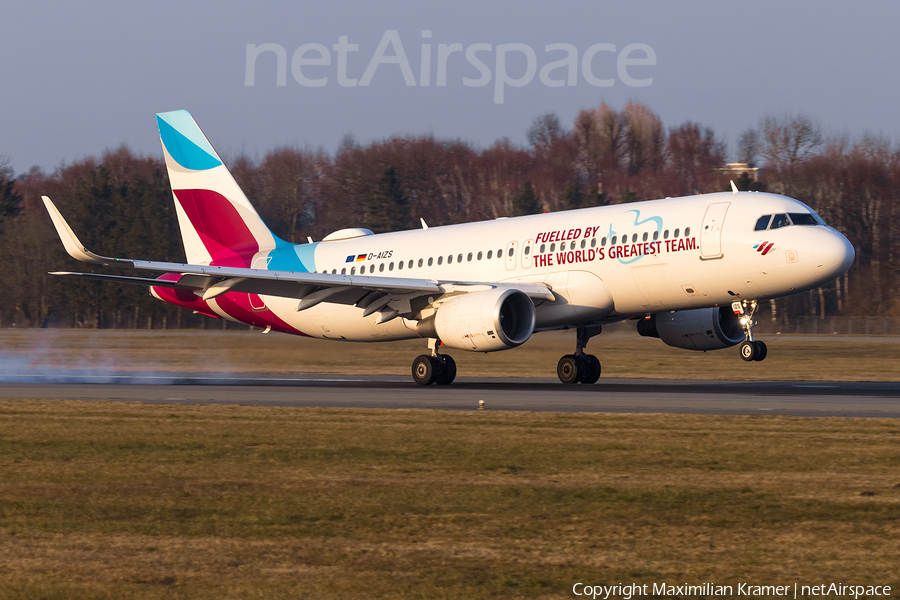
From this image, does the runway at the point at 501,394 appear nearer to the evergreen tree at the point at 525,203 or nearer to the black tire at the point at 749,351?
the black tire at the point at 749,351

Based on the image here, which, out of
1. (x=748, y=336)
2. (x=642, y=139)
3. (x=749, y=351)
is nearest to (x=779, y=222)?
(x=748, y=336)

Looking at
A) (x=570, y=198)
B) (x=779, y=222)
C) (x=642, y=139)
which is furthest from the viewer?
(x=642, y=139)

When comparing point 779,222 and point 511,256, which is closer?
point 779,222

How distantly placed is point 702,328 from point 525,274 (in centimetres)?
496

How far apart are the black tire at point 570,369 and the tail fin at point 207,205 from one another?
33.0 ft

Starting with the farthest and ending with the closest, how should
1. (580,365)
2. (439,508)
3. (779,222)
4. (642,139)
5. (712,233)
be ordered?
→ (642,139) → (580,365) → (712,233) → (779,222) → (439,508)

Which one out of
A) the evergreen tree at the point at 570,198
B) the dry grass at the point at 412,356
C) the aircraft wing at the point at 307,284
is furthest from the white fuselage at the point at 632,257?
the evergreen tree at the point at 570,198

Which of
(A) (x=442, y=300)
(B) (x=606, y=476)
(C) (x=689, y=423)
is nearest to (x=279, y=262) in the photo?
(A) (x=442, y=300)

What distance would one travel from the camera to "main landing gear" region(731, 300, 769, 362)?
2336cm

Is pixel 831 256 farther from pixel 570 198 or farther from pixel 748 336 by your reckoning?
pixel 570 198

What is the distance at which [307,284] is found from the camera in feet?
88.7

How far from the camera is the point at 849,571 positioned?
7320 millimetres

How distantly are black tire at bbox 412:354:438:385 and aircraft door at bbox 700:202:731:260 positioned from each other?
7.67 m

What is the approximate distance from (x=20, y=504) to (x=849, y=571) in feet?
24.4
